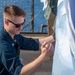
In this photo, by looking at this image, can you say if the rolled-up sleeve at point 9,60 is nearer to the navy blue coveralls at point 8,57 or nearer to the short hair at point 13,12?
the navy blue coveralls at point 8,57

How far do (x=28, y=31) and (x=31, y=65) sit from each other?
6.06 m

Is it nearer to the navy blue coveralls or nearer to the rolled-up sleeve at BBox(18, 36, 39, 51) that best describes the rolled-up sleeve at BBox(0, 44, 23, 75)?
the navy blue coveralls

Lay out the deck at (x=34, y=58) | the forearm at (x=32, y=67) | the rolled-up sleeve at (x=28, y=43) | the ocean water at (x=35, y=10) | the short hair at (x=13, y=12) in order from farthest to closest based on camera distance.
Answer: the ocean water at (x=35, y=10) → the deck at (x=34, y=58) → the rolled-up sleeve at (x=28, y=43) → the short hair at (x=13, y=12) → the forearm at (x=32, y=67)

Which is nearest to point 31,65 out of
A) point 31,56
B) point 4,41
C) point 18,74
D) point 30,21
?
point 18,74

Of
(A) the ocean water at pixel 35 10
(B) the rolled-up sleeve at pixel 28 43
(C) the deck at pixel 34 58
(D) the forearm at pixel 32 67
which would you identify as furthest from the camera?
(A) the ocean water at pixel 35 10

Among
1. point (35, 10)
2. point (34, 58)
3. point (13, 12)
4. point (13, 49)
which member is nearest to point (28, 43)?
point (13, 49)

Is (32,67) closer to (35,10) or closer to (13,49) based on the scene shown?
(13,49)

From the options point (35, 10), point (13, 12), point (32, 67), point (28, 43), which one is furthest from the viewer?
point (35, 10)

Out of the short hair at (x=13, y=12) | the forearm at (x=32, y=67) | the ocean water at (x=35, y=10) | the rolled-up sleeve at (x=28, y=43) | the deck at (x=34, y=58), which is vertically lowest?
the deck at (x=34, y=58)

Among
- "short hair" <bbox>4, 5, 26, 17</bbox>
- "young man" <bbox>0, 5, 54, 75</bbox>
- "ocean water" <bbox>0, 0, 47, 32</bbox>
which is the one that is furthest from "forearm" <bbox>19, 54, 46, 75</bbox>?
"ocean water" <bbox>0, 0, 47, 32</bbox>

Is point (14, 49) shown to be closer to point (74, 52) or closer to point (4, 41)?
point (4, 41)

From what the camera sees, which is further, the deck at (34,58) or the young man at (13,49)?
the deck at (34,58)

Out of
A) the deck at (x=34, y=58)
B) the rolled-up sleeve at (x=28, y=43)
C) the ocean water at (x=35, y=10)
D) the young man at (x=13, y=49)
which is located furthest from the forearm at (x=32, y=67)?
the ocean water at (x=35, y=10)

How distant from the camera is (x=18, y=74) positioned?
308 centimetres
